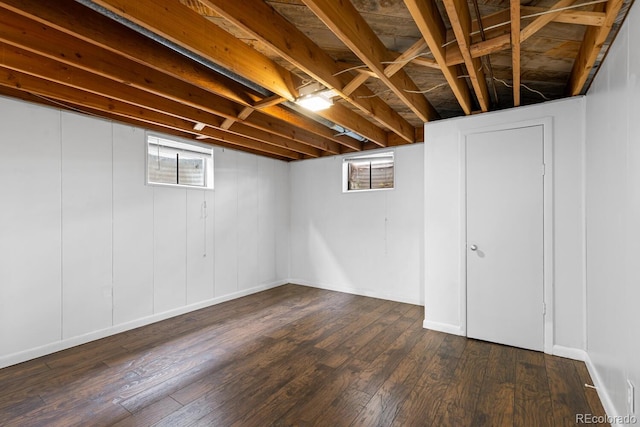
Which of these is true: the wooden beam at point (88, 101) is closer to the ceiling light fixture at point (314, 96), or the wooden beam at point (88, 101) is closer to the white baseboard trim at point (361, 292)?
the ceiling light fixture at point (314, 96)

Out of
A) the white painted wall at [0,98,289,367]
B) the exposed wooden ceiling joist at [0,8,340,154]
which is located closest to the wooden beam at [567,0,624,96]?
the exposed wooden ceiling joist at [0,8,340,154]

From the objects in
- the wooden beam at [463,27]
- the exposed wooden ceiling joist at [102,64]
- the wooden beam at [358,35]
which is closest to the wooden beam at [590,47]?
the wooden beam at [463,27]

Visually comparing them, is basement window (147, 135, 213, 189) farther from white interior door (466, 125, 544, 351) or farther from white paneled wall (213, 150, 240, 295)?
white interior door (466, 125, 544, 351)

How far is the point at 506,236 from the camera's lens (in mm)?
3031

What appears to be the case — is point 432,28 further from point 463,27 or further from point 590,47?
point 590,47

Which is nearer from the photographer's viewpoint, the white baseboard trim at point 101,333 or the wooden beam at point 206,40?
the wooden beam at point 206,40

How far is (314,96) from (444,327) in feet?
9.27

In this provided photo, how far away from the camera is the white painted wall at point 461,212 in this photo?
273 cm

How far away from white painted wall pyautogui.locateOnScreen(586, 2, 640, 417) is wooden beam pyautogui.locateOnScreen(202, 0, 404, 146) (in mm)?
1682

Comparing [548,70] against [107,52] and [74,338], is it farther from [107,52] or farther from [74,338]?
[74,338]

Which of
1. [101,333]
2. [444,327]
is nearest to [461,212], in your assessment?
[444,327]

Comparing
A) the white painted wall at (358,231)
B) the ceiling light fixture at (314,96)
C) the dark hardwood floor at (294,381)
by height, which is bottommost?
the dark hardwood floor at (294,381)

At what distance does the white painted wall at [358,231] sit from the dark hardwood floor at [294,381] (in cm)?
119

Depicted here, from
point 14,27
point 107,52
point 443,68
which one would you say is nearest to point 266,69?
point 107,52
